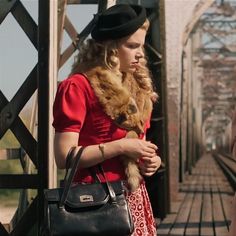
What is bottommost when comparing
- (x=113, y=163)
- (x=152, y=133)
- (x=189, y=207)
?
(x=189, y=207)

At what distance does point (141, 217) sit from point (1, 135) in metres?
1.99

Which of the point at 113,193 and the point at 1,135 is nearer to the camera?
the point at 113,193

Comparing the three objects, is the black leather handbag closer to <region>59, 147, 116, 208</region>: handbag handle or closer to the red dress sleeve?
<region>59, 147, 116, 208</region>: handbag handle

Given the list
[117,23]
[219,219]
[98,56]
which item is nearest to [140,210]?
[98,56]

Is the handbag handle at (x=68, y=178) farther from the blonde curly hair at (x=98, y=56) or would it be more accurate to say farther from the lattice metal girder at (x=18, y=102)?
the lattice metal girder at (x=18, y=102)

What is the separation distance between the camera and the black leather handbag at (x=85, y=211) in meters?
2.38

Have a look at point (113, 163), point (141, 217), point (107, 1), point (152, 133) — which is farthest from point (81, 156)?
point (152, 133)

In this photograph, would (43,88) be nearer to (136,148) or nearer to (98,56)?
(98,56)

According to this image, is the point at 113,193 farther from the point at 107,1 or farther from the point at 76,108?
the point at 107,1

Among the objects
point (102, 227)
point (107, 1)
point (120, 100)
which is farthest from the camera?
point (107, 1)

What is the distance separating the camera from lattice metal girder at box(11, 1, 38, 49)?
173 inches

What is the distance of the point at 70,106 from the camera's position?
8.27ft

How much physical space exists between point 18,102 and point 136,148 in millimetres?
1996

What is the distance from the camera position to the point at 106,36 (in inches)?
103
